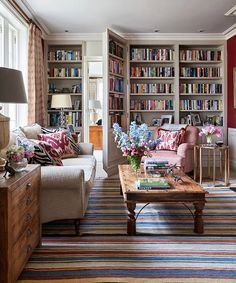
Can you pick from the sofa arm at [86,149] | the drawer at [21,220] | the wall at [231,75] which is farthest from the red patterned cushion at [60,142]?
the wall at [231,75]

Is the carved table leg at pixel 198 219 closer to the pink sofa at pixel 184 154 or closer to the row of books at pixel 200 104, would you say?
the pink sofa at pixel 184 154

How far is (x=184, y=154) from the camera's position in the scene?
520cm

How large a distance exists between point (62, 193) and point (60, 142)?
1.73 m

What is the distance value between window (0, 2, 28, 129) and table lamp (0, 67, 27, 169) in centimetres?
243

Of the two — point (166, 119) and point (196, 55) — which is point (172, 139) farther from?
point (196, 55)

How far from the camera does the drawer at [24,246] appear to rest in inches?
75.0

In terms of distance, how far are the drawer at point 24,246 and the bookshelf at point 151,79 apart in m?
4.49

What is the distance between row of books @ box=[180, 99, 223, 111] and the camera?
263 inches

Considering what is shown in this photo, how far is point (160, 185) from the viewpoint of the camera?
2920 millimetres

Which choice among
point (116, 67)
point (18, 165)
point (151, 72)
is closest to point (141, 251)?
point (18, 165)

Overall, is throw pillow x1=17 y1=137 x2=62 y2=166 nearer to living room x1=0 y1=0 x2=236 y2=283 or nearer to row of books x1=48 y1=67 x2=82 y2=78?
living room x1=0 y1=0 x2=236 y2=283

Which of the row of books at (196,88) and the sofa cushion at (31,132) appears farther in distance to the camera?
the row of books at (196,88)

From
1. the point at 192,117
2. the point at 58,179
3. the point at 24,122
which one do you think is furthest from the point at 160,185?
the point at 192,117

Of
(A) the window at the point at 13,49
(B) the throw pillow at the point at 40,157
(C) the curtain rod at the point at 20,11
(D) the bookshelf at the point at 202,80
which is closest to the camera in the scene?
(B) the throw pillow at the point at 40,157
